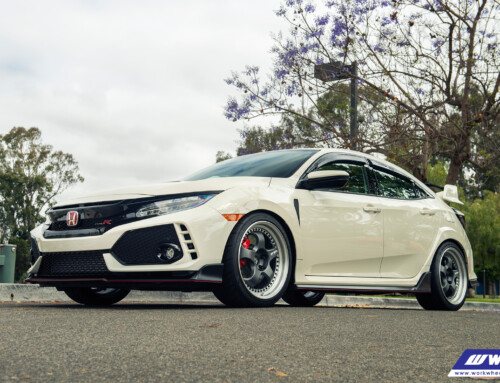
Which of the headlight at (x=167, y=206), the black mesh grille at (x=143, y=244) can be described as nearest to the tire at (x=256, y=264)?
the headlight at (x=167, y=206)

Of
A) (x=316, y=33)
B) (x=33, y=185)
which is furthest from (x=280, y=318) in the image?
(x=33, y=185)

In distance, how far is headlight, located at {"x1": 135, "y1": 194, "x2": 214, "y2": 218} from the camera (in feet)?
18.5

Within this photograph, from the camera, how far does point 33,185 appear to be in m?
46.6

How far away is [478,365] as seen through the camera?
3.24 m

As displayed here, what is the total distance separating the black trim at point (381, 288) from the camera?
20.5 feet

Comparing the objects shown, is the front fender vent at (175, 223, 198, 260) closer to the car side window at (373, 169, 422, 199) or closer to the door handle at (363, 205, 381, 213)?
the door handle at (363, 205, 381, 213)

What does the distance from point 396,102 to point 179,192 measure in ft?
35.4

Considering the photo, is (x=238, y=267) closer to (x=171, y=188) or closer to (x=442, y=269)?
(x=171, y=188)

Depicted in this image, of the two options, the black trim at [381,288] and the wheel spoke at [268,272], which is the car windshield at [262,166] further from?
the black trim at [381,288]

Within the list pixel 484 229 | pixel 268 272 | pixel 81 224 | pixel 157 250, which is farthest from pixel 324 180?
pixel 484 229

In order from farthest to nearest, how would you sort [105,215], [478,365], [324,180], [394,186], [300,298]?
[300,298] < [394,186] < [324,180] < [105,215] < [478,365]

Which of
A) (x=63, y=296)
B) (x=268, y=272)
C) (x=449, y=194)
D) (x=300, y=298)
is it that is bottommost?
(x=63, y=296)

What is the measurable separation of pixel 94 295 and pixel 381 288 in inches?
115

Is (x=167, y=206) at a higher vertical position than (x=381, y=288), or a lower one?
higher
